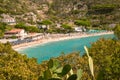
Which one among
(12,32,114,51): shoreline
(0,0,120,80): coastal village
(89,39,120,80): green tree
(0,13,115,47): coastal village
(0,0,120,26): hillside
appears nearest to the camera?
(89,39,120,80): green tree

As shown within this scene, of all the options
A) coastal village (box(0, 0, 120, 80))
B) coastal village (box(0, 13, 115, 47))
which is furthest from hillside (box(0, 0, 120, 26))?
coastal village (box(0, 13, 115, 47))

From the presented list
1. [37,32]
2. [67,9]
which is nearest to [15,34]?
[37,32]

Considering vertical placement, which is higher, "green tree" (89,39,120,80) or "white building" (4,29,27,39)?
"green tree" (89,39,120,80)

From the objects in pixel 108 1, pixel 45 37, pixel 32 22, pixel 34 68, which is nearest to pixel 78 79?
pixel 34 68

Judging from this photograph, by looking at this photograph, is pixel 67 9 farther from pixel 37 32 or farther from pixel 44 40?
pixel 44 40

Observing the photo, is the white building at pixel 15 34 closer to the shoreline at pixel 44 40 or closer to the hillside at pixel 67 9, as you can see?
the shoreline at pixel 44 40

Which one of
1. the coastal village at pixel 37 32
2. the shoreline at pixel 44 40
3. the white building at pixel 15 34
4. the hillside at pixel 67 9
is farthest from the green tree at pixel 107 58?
the hillside at pixel 67 9

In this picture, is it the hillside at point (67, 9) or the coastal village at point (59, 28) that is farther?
the hillside at point (67, 9)

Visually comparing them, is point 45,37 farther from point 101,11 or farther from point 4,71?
point 4,71

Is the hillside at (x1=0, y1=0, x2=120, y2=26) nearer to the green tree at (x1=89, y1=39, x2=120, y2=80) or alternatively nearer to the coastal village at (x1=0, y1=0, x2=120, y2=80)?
the coastal village at (x1=0, y1=0, x2=120, y2=80)
